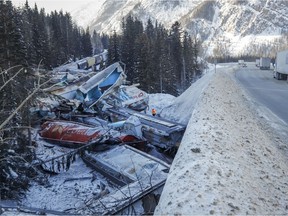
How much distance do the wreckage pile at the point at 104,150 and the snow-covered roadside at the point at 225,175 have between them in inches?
47.5

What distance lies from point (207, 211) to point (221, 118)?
23.3ft

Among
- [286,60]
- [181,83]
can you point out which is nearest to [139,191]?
[286,60]

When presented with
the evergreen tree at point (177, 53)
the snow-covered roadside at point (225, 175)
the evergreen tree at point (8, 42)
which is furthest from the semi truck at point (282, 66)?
the snow-covered roadside at point (225, 175)

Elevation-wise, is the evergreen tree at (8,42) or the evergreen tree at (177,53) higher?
the evergreen tree at (8,42)

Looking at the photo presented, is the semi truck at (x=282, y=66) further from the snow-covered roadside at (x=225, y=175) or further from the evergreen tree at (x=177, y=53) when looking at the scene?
the snow-covered roadside at (x=225, y=175)

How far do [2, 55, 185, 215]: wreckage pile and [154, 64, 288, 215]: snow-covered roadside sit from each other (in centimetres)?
121

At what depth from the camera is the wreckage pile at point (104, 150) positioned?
7.57 metres

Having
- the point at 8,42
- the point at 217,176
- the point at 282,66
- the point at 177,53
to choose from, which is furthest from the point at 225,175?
the point at 177,53

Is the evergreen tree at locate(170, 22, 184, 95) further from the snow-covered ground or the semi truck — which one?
the snow-covered ground

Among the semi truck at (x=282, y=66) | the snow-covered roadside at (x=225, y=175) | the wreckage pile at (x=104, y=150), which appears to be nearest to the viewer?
the snow-covered roadside at (x=225, y=175)

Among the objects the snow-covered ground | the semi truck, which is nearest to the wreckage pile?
the snow-covered ground

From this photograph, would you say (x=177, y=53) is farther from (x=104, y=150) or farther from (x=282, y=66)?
(x=104, y=150)

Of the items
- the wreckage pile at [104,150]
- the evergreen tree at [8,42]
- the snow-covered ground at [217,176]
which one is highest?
the evergreen tree at [8,42]

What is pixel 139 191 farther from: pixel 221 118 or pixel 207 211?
pixel 221 118
